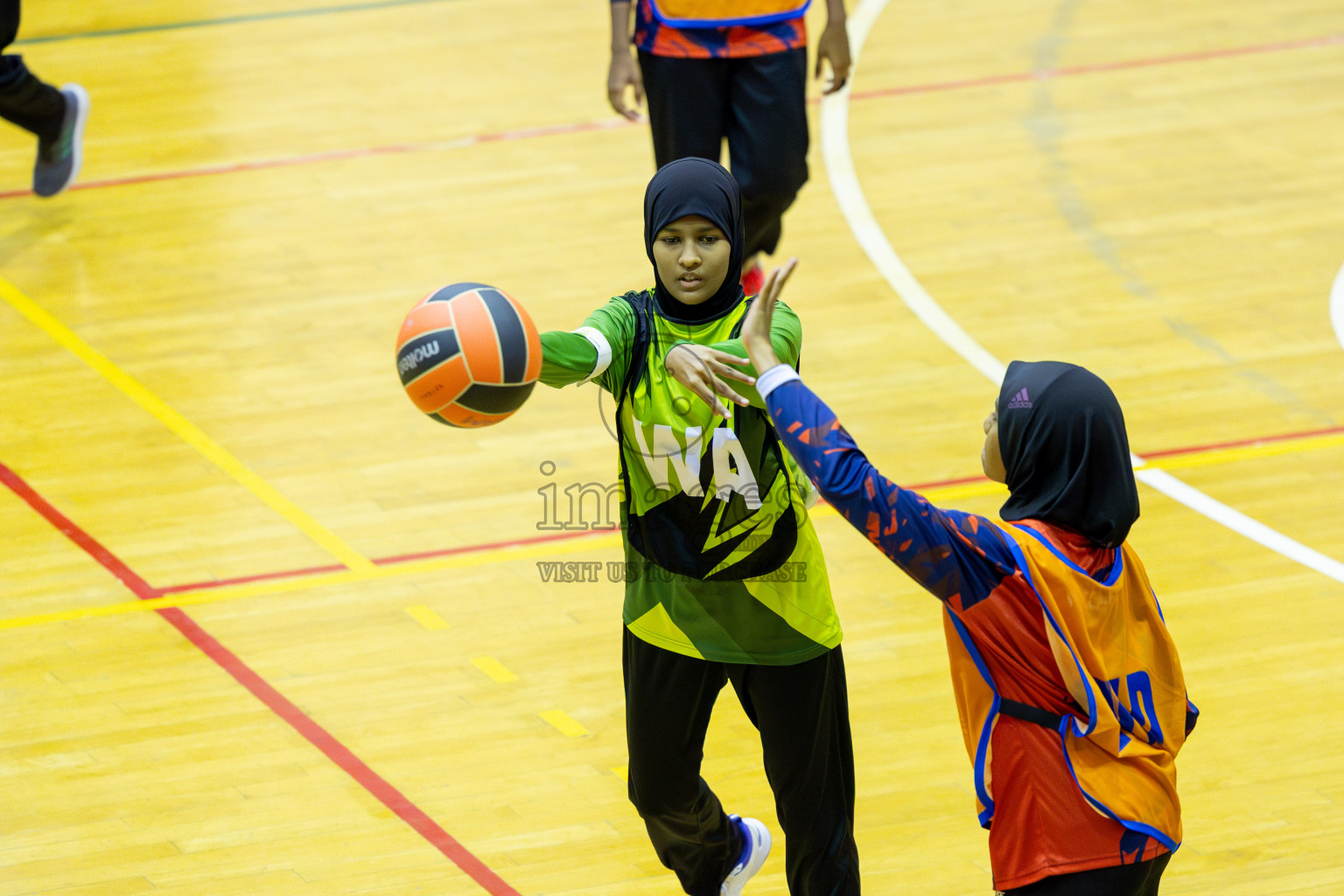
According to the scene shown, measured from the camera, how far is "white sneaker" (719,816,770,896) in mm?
3695

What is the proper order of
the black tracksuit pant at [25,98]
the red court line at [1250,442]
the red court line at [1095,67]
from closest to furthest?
1. the red court line at [1250,442]
2. the black tracksuit pant at [25,98]
3. the red court line at [1095,67]

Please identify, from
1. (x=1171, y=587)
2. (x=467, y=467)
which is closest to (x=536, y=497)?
(x=467, y=467)

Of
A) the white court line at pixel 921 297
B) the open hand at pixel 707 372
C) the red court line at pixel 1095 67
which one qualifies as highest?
the open hand at pixel 707 372

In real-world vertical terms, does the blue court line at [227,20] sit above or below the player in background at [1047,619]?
below

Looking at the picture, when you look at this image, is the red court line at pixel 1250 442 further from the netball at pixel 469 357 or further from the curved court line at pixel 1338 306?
the netball at pixel 469 357

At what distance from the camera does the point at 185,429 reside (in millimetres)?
5977

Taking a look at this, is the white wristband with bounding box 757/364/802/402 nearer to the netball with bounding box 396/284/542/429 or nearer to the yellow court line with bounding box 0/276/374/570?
the netball with bounding box 396/284/542/429

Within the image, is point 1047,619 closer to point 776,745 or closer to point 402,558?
point 776,745

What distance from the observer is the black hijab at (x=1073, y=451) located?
260 cm

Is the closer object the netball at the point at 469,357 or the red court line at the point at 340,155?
the netball at the point at 469,357

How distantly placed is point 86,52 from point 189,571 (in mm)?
5641

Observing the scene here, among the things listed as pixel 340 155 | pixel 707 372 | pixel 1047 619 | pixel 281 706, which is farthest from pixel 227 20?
pixel 1047 619

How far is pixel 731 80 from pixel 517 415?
153cm

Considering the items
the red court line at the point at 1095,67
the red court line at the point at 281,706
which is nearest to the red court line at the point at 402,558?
the red court line at the point at 281,706
